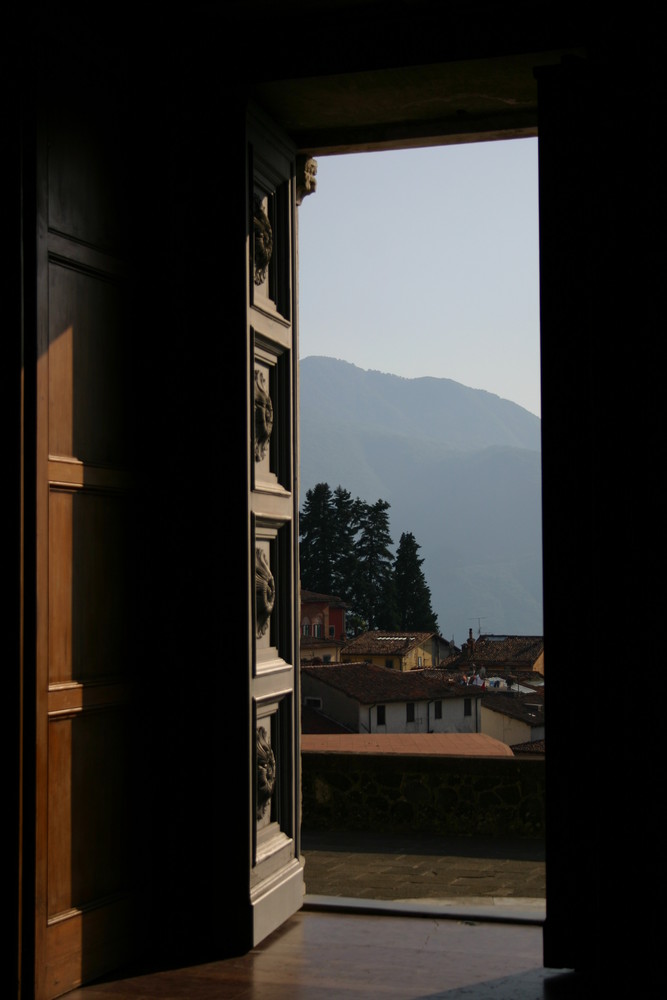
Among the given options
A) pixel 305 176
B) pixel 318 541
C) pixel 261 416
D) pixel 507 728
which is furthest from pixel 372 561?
pixel 261 416

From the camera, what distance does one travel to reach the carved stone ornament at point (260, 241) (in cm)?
378

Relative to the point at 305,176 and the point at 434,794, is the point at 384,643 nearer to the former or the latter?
the point at 434,794

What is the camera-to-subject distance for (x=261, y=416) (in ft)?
12.3

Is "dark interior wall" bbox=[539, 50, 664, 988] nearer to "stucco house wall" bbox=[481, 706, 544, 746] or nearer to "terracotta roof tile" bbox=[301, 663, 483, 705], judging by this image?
"terracotta roof tile" bbox=[301, 663, 483, 705]

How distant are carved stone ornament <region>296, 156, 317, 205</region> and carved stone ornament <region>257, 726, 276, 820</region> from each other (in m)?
1.89

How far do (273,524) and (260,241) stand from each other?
2.99 feet

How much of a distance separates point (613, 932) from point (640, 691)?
23.0 inches

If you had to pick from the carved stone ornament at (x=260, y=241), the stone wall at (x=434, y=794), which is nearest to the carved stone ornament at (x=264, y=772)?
the carved stone ornament at (x=260, y=241)

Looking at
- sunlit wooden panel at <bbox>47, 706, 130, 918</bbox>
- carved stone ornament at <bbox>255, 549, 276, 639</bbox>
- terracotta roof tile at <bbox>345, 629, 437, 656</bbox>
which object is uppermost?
carved stone ornament at <bbox>255, 549, 276, 639</bbox>

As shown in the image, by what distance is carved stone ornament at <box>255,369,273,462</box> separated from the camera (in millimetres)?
3746

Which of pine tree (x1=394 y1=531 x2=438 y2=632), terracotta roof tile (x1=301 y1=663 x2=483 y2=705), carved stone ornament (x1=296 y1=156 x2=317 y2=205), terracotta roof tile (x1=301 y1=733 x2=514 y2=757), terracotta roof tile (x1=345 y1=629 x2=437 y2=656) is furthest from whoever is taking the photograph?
pine tree (x1=394 y1=531 x2=438 y2=632)

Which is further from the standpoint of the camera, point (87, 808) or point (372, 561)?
point (372, 561)

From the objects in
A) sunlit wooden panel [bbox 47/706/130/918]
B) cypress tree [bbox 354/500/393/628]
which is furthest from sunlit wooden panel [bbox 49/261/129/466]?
cypress tree [bbox 354/500/393/628]

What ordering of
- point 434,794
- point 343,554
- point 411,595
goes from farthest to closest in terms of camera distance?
point 343,554 → point 411,595 → point 434,794
